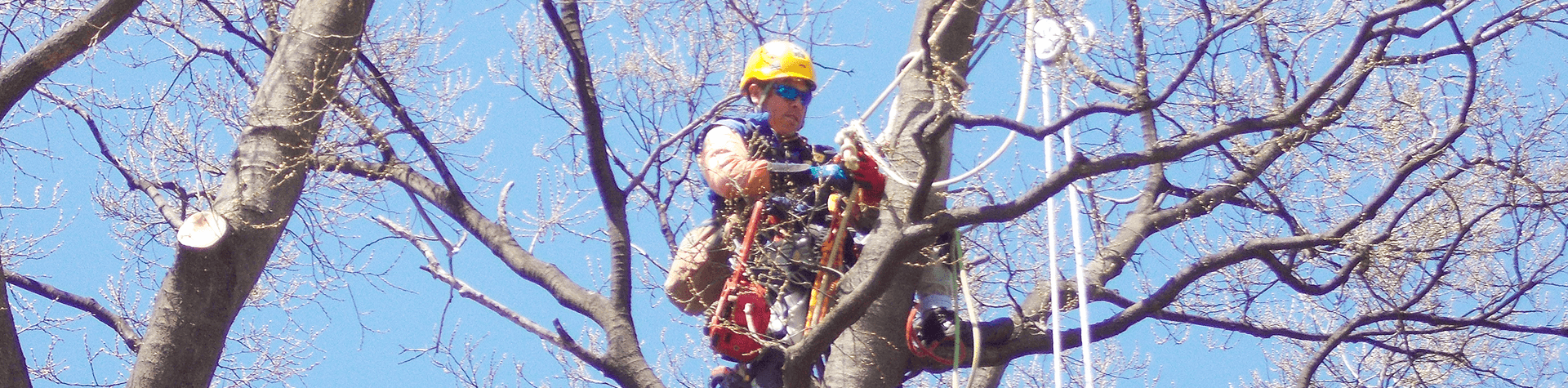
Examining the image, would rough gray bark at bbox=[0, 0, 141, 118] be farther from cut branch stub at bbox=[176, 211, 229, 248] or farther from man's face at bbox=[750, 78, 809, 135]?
man's face at bbox=[750, 78, 809, 135]

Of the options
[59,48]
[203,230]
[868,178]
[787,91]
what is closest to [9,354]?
[203,230]

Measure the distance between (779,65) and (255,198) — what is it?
6.30 ft

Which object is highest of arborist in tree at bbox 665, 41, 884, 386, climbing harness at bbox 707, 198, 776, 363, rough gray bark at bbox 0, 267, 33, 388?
arborist in tree at bbox 665, 41, 884, 386

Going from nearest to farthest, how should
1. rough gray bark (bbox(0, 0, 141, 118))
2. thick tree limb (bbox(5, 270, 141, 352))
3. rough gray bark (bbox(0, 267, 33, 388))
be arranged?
rough gray bark (bbox(0, 267, 33, 388)), rough gray bark (bbox(0, 0, 141, 118)), thick tree limb (bbox(5, 270, 141, 352))

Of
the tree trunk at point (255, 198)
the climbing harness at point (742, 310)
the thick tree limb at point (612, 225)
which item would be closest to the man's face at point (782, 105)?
the climbing harness at point (742, 310)

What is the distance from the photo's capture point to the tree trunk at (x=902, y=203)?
4.27 metres

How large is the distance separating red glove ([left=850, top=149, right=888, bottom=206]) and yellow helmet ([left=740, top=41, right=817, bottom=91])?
608 mm

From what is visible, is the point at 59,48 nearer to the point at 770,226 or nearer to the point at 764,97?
the point at 770,226

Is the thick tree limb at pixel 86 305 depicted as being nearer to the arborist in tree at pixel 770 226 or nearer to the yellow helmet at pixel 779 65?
the arborist in tree at pixel 770 226

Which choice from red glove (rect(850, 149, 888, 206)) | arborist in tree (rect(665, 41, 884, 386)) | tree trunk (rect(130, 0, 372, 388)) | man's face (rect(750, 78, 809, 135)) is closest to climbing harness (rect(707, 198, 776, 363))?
arborist in tree (rect(665, 41, 884, 386))

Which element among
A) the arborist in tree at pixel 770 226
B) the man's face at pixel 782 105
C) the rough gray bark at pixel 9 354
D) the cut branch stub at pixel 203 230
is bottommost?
the rough gray bark at pixel 9 354

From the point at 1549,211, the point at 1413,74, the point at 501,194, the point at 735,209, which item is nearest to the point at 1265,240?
the point at 1413,74

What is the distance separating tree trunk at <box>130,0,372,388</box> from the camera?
378cm

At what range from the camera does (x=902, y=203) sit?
453cm
